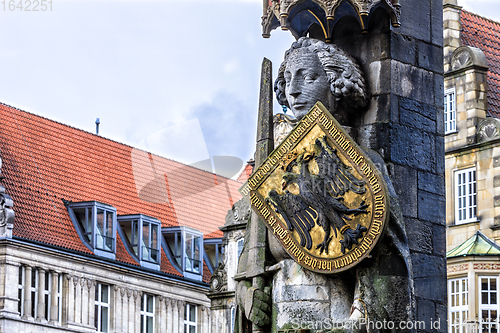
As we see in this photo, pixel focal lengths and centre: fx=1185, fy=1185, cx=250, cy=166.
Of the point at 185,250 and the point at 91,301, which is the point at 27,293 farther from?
the point at 185,250

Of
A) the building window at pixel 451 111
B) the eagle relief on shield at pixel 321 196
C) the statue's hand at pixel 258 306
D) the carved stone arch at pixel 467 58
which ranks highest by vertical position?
the carved stone arch at pixel 467 58

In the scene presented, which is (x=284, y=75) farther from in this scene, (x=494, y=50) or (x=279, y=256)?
(x=494, y=50)

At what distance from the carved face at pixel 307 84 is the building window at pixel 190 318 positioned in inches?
1306

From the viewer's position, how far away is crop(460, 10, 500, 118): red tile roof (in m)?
27.9

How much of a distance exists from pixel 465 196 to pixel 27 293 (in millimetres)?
13945

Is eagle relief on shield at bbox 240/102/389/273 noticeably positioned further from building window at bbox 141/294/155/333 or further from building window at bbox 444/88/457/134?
building window at bbox 141/294/155/333

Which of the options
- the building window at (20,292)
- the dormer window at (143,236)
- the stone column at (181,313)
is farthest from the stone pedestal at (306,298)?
the stone column at (181,313)

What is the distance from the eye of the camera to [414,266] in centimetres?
845

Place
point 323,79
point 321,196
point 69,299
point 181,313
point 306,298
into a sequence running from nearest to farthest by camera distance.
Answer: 1. point 321,196
2. point 306,298
3. point 323,79
4. point 69,299
5. point 181,313

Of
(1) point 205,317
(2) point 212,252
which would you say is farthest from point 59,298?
(2) point 212,252

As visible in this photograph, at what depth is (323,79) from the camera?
28.1 feet

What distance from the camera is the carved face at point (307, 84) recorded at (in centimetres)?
855

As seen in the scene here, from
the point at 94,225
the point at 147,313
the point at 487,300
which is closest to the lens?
the point at 487,300

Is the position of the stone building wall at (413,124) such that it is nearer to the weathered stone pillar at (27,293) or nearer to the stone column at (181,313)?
the weathered stone pillar at (27,293)
